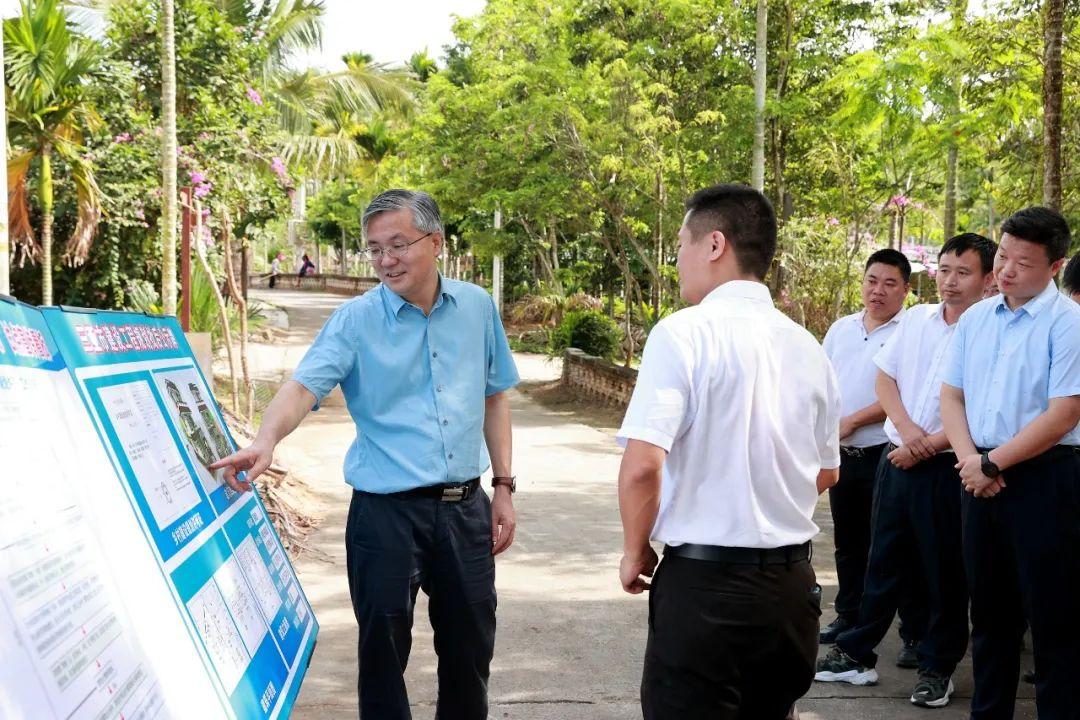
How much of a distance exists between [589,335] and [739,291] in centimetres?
1475

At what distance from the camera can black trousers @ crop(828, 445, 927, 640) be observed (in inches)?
198

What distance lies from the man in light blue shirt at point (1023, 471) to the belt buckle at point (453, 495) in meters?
1.85

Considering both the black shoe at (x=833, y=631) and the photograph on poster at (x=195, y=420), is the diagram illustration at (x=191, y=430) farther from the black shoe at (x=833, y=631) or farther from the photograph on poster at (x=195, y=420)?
the black shoe at (x=833, y=631)

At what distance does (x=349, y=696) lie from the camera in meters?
4.47

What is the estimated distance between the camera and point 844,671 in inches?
186

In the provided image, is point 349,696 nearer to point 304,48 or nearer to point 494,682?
point 494,682

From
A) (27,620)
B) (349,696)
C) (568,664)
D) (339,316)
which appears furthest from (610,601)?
(27,620)

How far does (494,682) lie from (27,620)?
10.6 feet

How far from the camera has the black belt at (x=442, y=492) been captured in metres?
3.28

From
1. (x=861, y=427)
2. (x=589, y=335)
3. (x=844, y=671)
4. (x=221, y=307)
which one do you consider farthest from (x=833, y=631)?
(x=589, y=335)

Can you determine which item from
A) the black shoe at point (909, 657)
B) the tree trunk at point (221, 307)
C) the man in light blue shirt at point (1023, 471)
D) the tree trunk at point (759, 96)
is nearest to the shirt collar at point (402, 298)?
the man in light blue shirt at point (1023, 471)

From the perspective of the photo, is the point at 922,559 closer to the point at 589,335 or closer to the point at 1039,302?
the point at 1039,302

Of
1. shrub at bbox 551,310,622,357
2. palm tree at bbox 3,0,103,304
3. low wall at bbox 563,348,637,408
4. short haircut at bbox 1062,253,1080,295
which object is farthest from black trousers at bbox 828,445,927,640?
shrub at bbox 551,310,622,357

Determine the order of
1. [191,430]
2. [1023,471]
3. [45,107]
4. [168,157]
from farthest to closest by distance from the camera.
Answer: [45,107] < [168,157] < [1023,471] < [191,430]
